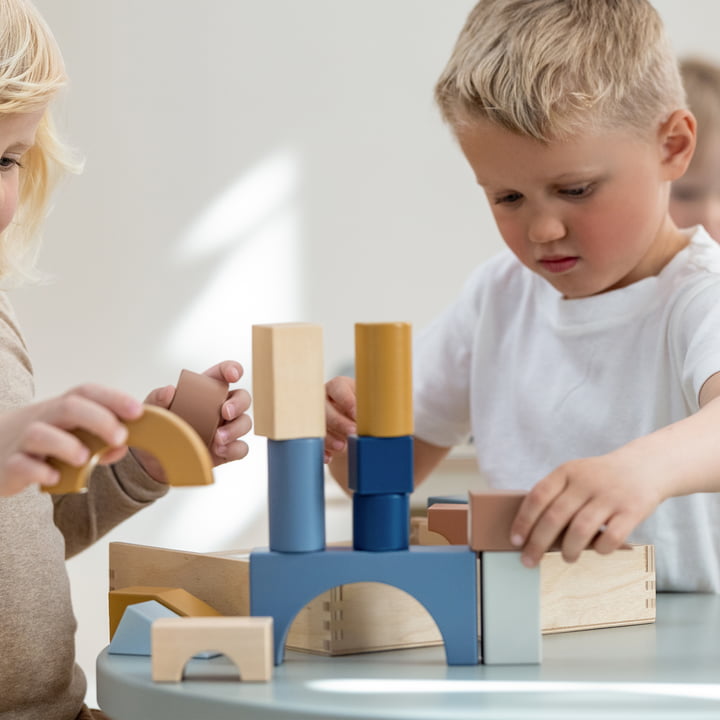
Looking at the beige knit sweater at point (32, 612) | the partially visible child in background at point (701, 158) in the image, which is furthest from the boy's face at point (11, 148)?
the partially visible child in background at point (701, 158)

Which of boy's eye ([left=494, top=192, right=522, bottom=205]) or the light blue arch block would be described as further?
boy's eye ([left=494, top=192, right=522, bottom=205])

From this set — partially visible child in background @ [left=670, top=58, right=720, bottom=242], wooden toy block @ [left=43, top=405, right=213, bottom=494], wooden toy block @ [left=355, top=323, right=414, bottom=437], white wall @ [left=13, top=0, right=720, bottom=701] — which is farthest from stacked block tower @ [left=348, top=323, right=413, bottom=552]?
partially visible child in background @ [left=670, top=58, right=720, bottom=242]

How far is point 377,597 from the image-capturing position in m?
0.66

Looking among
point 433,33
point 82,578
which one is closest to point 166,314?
point 82,578

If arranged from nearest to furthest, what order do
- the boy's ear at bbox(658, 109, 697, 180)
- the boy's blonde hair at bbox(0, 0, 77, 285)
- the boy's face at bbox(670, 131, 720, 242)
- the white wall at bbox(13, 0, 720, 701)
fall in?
the boy's blonde hair at bbox(0, 0, 77, 285) < the boy's ear at bbox(658, 109, 697, 180) < the white wall at bbox(13, 0, 720, 701) < the boy's face at bbox(670, 131, 720, 242)

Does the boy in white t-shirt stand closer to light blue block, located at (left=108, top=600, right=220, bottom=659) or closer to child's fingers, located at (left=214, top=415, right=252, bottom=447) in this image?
child's fingers, located at (left=214, top=415, right=252, bottom=447)

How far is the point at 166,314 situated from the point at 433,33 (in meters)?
0.72

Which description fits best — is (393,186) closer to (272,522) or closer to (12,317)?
(12,317)

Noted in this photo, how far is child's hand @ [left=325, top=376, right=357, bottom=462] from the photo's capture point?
2.74ft

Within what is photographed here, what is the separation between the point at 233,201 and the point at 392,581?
4.48 feet

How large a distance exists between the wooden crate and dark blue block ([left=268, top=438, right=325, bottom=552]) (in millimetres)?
43

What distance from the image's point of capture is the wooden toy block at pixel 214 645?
1.88 ft

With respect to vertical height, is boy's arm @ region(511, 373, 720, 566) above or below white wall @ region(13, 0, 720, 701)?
below

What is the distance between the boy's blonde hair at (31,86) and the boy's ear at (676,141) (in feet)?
1.75
